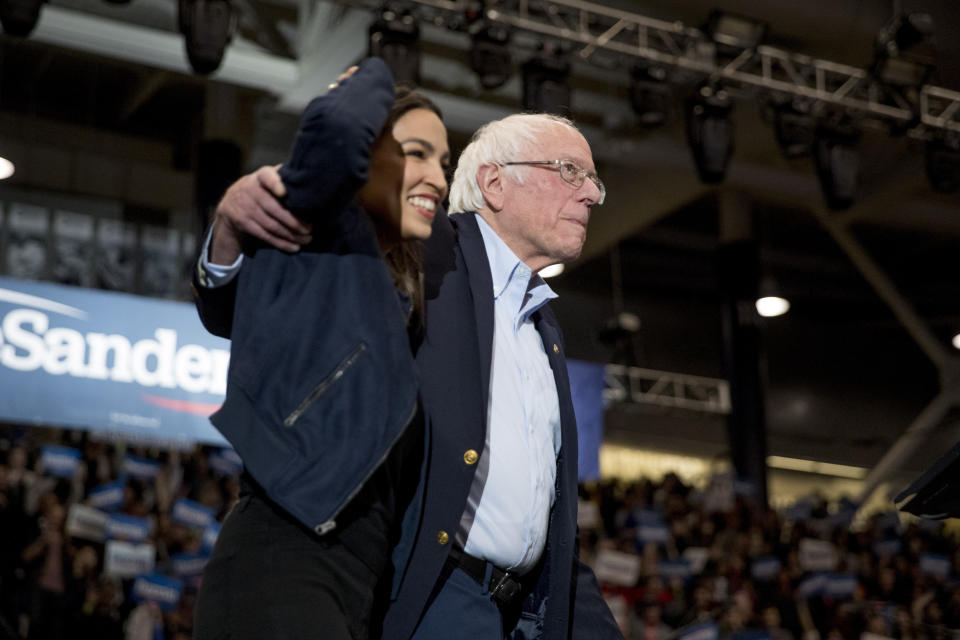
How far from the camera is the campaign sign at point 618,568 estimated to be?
7.63 metres

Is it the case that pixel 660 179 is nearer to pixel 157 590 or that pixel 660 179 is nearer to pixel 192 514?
pixel 192 514

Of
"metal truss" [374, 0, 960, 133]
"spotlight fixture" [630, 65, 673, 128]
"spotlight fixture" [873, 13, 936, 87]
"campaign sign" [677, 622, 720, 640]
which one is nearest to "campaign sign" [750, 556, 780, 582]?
"campaign sign" [677, 622, 720, 640]

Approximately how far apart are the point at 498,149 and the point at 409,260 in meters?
0.50

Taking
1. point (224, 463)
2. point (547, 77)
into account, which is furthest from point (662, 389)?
point (224, 463)

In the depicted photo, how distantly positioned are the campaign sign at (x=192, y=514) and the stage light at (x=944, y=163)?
5.86 meters

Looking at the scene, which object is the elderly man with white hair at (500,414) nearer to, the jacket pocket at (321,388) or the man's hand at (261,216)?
the man's hand at (261,216)

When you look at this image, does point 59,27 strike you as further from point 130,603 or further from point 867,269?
point 867,269

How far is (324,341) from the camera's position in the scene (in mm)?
1398

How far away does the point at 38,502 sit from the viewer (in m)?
6.38

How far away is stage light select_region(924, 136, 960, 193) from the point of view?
341 inches

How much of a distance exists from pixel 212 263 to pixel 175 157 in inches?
454

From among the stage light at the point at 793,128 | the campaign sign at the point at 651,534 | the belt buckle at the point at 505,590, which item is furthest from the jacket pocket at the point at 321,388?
the stage light at the point at 793,128

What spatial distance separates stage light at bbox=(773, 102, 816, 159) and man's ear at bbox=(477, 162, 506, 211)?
21.8ft

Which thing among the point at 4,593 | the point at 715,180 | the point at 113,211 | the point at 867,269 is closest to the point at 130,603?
the point at 4,593
